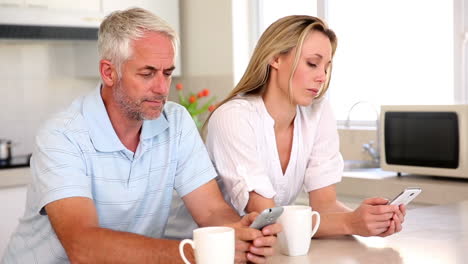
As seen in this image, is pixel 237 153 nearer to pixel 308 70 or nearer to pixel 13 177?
pixel 308 70

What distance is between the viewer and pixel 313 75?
203 centimetres

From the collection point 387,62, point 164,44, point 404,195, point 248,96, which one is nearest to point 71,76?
point 387,62

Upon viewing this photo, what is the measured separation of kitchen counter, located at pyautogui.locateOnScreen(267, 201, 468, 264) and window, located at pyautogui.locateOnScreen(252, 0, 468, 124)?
6.23 feet

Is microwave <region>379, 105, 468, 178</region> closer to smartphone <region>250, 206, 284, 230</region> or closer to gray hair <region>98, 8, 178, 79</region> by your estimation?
gray hair <region>98, 8, 178, 79</region>

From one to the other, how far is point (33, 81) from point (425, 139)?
92.2 inches

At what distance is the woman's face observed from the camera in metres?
2.03

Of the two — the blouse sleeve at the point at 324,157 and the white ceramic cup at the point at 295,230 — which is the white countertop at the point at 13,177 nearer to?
the blouse sleeve at the point at 324,157

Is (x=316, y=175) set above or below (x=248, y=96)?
below

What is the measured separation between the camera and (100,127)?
177 centimetres

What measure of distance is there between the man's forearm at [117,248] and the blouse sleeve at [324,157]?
2.38 ft

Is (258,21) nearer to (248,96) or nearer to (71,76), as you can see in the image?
(71,76)

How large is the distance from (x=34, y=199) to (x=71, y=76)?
2.71 m

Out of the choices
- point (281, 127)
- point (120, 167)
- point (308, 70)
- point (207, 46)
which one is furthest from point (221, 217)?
point (207, 46)

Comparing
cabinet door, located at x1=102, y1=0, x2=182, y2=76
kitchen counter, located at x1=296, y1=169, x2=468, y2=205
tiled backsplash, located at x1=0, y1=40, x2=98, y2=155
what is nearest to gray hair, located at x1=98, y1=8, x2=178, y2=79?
kitchen counter, located at x1=296, y1=169, x2=468, y2=205
